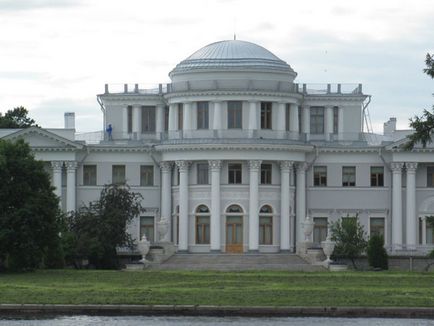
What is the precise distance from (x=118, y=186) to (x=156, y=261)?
6988 millimetres

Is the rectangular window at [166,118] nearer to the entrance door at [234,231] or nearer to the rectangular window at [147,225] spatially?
the rectangular window at [147,225]

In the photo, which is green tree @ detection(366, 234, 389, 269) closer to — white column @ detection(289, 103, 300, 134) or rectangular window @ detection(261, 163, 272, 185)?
rectangular window @ detection(261, 163, 272, 185)

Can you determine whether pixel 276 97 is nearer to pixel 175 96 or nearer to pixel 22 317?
pixel 175 96

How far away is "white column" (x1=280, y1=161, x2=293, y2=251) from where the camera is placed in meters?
102

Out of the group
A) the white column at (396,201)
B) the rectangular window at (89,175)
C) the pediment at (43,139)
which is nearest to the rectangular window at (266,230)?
the white column at (396,201)

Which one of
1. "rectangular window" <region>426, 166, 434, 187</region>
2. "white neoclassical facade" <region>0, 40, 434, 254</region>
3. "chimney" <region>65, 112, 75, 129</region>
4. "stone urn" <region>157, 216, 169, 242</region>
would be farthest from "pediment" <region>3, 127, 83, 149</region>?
"rectangular window" <region>426, 166, 434, 187</region>

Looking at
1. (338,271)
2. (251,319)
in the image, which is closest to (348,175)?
(338,271)

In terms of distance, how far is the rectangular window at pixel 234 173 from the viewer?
335 ft

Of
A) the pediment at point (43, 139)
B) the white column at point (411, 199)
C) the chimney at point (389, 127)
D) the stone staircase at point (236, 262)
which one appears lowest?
the stone staircase at point (236, 262)

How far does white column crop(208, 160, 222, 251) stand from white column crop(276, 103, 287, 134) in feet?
16.2

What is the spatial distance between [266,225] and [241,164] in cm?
432

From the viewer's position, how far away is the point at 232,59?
338 feet

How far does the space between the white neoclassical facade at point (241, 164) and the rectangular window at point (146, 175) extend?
0.22ft

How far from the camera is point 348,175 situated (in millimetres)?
105750
